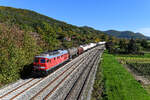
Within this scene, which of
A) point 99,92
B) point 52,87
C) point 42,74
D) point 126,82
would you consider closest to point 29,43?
point 42,74

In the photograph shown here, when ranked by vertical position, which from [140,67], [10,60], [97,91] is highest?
[10,60]

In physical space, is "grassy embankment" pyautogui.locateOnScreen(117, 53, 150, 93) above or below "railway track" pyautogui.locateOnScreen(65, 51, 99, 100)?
below

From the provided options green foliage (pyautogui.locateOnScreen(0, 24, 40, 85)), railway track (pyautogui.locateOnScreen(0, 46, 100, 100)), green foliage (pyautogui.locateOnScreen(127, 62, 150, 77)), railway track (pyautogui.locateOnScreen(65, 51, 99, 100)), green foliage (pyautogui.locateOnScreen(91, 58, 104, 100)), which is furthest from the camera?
green foliage (pyautogui.locateOnScreen(127, 62, 150, 77))

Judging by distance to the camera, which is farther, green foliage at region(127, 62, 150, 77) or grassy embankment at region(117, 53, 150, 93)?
green foliage at region(127, 62, 150, 77)

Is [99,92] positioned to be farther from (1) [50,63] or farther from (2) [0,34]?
(2) [0,34]

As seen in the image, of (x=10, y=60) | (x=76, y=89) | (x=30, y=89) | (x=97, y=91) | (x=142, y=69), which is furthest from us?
(x=142, y=69)

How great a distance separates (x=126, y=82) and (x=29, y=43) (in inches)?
731

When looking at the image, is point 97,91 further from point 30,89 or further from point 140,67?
point 140,67

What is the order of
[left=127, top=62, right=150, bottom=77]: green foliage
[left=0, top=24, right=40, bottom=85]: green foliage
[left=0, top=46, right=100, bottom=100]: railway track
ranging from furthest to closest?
[left=127, top=62, right=150, bottom=77]: green foliage → [left=0, top=24, right=40, bottom=85]: green foliage → [left=0, top=46, right=100, bottom=100]: railway track

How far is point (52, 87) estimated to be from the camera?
17250 mm

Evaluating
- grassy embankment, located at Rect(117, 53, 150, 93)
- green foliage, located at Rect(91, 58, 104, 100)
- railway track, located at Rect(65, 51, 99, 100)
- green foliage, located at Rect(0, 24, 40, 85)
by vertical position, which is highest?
green foliage, located at Rect(0, 24, 40, 85)

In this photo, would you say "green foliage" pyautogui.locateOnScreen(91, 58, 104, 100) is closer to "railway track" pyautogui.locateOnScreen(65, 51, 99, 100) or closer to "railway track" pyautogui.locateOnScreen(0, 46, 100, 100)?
"railway track" pyautogui.locateOnScreen(65, 51, 99, 100)

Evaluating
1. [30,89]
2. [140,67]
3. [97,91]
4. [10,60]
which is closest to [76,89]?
[97,91]

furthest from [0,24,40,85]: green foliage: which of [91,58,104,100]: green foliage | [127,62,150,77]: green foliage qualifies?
[127,62,150,77]: green foliage
